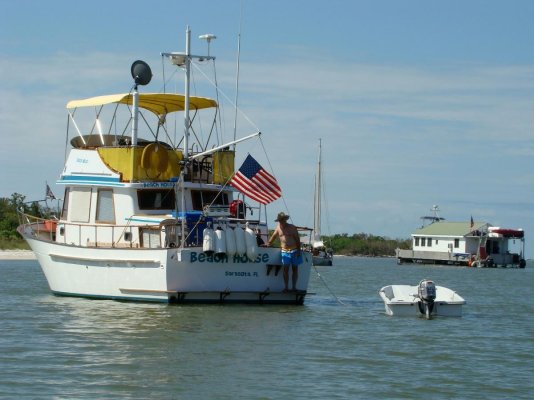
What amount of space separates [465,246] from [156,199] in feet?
223

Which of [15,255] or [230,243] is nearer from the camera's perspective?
[230,243]

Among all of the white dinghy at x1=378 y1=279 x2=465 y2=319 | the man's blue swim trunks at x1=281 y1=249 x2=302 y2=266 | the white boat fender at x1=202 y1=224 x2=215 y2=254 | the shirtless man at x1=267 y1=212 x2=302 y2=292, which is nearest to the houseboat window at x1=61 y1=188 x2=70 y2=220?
the white boat fender at x1=202 y1=224 x2=215 y2=254

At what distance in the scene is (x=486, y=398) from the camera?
608 inches

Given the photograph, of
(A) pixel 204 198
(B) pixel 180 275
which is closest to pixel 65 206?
(A) pixel 204 198

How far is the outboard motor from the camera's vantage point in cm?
2503

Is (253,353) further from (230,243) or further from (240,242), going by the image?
(240,242)

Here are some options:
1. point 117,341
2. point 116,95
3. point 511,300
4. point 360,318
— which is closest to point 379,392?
point 117,341

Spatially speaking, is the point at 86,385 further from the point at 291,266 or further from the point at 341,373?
the point at 291,266

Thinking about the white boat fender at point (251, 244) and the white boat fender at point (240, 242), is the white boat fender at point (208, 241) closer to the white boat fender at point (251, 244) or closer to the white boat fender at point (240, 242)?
the white boat fender at point (240, 242)

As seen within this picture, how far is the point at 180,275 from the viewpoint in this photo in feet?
82.8

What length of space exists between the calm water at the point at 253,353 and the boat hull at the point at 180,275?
0.33m

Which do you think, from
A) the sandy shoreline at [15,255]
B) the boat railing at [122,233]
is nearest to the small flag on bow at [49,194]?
the boat railing at [122,233]

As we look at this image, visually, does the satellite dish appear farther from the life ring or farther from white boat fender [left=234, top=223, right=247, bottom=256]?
white boat fender [left=234, top=223, right=247, bottom=256]

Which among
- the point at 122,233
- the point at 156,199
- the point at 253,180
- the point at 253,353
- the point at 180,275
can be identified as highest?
the point at 253,180
